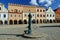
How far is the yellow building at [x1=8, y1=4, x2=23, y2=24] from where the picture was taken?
174 feet

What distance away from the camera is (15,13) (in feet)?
177

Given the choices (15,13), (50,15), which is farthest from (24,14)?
(50,15)

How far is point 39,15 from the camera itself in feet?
191

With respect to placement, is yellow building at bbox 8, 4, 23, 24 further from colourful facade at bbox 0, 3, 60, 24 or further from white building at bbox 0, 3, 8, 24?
white building at bbox 0, 3, 8, 24

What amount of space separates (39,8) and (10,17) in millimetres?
11619

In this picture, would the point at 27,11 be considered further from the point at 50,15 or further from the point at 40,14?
the point at 50,15

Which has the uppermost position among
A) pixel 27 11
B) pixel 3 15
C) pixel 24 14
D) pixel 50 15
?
pixel 27 11

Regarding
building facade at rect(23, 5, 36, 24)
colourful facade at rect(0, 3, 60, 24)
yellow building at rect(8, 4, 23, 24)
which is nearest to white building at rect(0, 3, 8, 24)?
colourful facade at rect(0, 3, 60, 24)

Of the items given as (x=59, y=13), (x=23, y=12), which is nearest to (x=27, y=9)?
(x=23, y=12)

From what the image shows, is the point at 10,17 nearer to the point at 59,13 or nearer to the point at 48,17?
the point at 48,17

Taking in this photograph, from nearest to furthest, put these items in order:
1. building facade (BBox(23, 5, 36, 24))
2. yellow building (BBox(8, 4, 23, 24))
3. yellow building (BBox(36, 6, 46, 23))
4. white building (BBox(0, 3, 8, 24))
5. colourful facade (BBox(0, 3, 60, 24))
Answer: white building (BBox(0, 3, 8, 24))
colourful facade (BBox(0, 3, 60, 24))
yellow building (BBox(8, 4, 23, 24))
building facade (BBox(23, 5, 36, 24))
yellow building (BBox(36, 6, 46, 23))

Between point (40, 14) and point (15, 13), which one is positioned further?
point (40, 14)

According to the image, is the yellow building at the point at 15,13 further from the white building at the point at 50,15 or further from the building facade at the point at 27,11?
the white building at the point at 50,15

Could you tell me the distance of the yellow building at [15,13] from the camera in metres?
53.0
